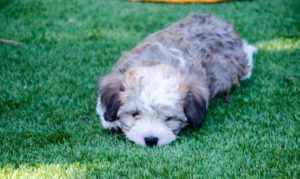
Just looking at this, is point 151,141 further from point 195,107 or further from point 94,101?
point 94,101

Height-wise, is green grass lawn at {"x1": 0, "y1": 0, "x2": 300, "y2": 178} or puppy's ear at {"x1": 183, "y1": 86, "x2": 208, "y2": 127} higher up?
puppy's ear at {"x1": 183, "y1": 86, "x2": 208, "y2": 127}

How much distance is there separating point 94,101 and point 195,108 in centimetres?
141

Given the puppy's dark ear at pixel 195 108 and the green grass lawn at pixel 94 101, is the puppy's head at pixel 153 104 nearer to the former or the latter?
the puppy's dark ear at pixel 195 108

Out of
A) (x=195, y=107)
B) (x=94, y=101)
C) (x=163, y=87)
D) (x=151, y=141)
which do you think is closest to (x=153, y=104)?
(x=163, y=87)

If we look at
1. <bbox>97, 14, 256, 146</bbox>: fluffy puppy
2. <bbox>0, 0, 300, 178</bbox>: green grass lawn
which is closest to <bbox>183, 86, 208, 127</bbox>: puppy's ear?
<bbox>97, 14, 256, 146</bbox>: fluffy puppy

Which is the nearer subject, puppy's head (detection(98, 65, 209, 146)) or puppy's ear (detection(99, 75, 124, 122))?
puppy's head (detection(98, 65, 209, 146))

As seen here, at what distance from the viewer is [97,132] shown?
515 cm

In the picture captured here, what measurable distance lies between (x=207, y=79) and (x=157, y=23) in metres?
3.60

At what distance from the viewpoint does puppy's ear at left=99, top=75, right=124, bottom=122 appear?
4996 millimetres

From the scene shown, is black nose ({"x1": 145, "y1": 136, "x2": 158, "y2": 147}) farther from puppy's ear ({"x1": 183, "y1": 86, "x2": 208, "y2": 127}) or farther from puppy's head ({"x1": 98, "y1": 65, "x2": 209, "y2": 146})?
puppy's ear ({"x1": 183, "y1": 86, "x2": 208, "y2": 127})

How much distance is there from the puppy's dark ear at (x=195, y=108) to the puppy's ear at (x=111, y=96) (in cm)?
64

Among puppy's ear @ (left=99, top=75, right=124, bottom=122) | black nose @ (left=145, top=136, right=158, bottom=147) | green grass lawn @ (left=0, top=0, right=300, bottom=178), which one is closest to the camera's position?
green grass lawn @ (left=0, top=0, right=300, bottom=178)

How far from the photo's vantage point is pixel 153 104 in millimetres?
4828

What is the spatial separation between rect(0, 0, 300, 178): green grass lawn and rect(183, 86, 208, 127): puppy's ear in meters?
0.15
